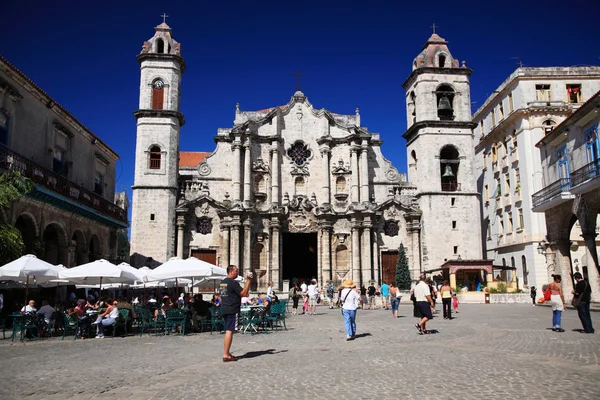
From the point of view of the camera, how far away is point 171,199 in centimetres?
3500

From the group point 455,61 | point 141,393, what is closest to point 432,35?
point 455,61

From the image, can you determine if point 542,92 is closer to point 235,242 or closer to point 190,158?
point 235,242

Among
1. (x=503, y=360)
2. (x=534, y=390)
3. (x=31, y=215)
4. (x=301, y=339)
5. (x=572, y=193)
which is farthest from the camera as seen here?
(x=572, y=193)

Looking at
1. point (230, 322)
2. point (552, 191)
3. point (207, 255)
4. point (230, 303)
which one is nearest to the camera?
point (230, 322)

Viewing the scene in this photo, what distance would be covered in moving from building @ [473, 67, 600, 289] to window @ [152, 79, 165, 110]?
2357 cm

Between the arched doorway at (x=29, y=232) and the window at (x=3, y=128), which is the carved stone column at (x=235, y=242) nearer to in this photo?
the arched doorway at (x=29, y=232)

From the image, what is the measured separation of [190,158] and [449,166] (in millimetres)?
27480

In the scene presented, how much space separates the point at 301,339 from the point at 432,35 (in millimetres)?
32434

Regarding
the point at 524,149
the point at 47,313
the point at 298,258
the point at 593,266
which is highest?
the point at 524,149

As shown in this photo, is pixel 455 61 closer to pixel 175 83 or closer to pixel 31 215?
pixel 175 83

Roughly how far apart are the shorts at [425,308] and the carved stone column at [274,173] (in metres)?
23.3

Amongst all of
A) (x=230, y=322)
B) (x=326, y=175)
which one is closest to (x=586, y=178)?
(x=326, y=175)

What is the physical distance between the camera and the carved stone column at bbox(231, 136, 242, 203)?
36.2 metres

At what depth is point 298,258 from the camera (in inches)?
1612
